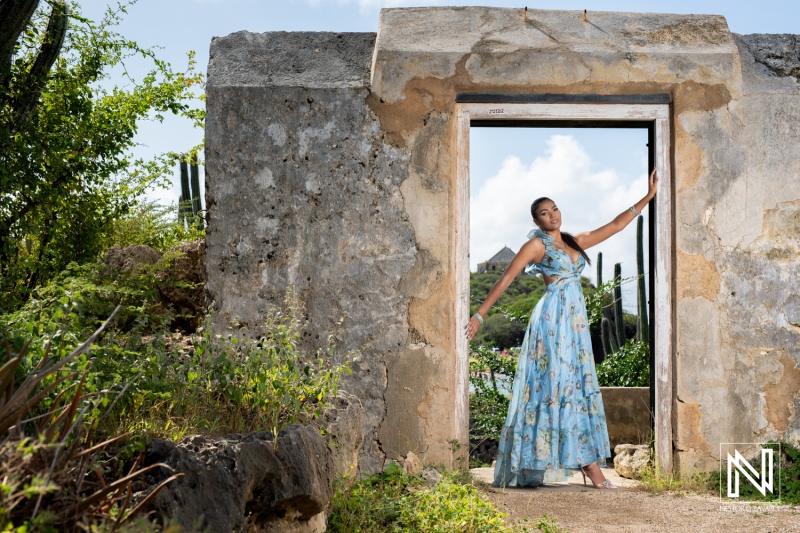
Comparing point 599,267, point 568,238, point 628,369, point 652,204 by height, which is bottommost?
point 628,369

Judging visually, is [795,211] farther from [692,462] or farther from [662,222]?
[692,462]

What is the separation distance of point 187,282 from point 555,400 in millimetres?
3062

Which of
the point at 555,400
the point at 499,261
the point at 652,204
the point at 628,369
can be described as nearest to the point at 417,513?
the point at 555,400

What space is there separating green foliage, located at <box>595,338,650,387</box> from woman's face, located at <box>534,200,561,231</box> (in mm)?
2894

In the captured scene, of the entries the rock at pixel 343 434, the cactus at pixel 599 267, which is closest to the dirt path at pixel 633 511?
the rock at pixel 343 434

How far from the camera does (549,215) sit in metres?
5.81

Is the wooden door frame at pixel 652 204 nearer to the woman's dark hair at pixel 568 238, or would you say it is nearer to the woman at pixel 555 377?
the woman at pixel 555 377

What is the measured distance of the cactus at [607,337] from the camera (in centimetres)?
1071

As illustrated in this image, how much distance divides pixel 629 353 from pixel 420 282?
4.00 meters

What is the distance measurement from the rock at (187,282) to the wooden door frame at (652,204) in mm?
2443

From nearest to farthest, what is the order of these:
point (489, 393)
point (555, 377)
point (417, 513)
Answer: point (417, 513), point (555, 377), point (489, 393)

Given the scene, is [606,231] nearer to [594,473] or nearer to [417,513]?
[594,473]

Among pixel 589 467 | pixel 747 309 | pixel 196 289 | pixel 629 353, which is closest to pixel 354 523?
pixel 589 467

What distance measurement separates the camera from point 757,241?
531 cm
